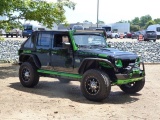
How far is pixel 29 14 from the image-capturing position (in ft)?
39.6

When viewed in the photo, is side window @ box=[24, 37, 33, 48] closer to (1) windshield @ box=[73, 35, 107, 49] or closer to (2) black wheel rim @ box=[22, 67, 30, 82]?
(2) black wheel rim @ box=[22, 67, 30, 82]

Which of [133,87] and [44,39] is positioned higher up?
[44,39]

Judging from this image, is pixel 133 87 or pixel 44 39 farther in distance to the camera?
pixel 44 39

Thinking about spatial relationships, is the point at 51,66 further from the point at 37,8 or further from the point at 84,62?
the point at 37,8

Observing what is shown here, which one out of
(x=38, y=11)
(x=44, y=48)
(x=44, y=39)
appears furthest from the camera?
(x=38, y=11)

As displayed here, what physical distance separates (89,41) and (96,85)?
1542 mm

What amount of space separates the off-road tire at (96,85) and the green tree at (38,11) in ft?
17.1

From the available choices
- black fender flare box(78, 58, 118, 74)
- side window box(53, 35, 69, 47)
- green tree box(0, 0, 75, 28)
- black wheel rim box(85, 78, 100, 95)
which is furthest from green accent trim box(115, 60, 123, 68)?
green tree box(0, 0, 75, 28)

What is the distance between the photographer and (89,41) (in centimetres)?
851

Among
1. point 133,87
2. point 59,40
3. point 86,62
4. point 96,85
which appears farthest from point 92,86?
point 59,40

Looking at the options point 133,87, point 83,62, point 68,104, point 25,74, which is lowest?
point 68,104

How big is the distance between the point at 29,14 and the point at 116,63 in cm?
578

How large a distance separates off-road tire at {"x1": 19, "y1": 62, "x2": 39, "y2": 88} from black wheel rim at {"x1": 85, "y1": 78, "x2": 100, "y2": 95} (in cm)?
212

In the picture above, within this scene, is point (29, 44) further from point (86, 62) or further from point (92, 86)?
point (92, 86)
